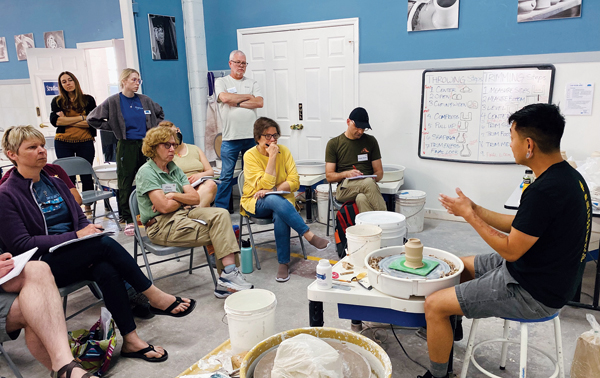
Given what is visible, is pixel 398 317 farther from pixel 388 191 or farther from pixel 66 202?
pixel 388 191

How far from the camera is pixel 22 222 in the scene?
240 centimetres

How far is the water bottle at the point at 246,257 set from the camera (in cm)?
360

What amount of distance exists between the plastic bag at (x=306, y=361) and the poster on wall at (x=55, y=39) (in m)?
8.07

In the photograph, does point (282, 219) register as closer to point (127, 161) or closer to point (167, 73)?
point (127, 161)

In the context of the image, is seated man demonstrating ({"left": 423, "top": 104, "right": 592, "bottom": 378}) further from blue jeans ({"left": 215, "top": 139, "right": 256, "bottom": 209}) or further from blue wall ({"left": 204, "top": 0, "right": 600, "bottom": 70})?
blue jeans ({"left": 215, "top": 139, "right": 256, "bottom": 209})

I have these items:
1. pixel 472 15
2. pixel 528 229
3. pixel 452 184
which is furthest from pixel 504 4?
pixel 528 229

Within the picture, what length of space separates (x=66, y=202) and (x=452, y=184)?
385 centimetres

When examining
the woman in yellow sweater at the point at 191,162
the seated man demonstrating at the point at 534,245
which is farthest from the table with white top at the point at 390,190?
the seated man demonstrating at the point at 534,245

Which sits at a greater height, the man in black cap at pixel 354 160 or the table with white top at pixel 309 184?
the man in black cap at pixel 354 160

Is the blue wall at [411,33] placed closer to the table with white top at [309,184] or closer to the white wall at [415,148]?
the white wall at [415,148]

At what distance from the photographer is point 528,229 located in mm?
1729

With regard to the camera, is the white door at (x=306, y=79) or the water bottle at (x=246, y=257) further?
the white door at (x=306, y=79)

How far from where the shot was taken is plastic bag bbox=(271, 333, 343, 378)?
1.22 meters

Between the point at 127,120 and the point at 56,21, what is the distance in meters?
4.48
